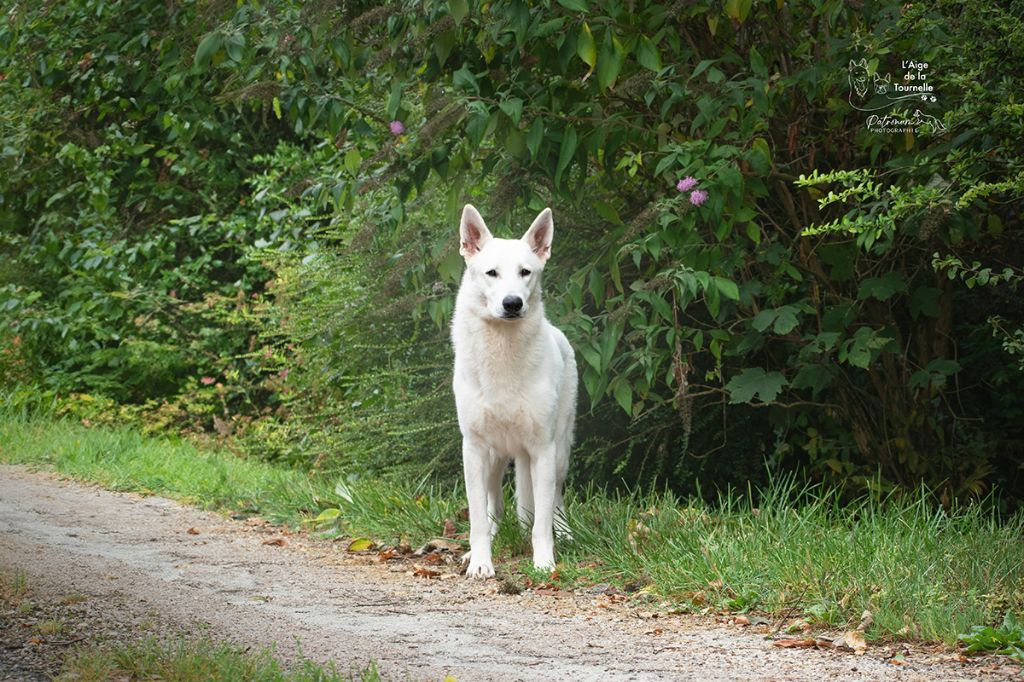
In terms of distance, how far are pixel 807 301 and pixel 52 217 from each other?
8.71 metres

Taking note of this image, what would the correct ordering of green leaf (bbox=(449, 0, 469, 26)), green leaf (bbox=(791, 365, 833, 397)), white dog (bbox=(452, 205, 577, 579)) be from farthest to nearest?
1. green leaf (bbox=(791, 365, 833, 397))
2. white dog (bbox=(452, 205, 577, 579))
3. green leaf (bbox=(449, 0, 469, 26))

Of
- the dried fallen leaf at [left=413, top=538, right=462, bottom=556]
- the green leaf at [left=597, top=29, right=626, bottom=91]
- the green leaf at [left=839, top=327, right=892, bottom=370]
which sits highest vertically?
the green leaf at [left=597, top=29, right=626, bottom=91]

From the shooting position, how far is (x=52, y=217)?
12.6 m

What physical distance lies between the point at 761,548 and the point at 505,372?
1.60m

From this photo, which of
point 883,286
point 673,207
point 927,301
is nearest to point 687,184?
point 673,207

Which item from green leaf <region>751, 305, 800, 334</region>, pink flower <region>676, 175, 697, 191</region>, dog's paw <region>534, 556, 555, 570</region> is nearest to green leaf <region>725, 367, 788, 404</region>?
green leaf <region>751, 305, 800, 334</region>

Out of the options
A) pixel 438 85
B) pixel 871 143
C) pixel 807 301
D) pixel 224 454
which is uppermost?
pixel 438 85

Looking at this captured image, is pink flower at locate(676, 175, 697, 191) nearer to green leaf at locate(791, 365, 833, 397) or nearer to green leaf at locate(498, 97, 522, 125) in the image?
green leaf at locate(498, 97, 522, 125)

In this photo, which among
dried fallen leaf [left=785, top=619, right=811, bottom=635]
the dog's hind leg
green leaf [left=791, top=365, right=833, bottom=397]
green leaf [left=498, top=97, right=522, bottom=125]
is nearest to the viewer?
dried fallen leaf [left=785, top=619, right=811, bottom=635]

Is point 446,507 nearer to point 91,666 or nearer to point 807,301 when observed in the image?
point 807,301

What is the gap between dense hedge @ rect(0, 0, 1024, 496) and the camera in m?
5.88

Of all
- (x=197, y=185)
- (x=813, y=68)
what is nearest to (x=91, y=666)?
(x=813, y=68)

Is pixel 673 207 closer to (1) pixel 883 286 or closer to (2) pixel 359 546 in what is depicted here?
(1) pixel 883 286

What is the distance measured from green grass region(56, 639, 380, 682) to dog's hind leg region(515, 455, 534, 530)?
268 cm
